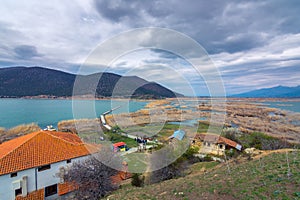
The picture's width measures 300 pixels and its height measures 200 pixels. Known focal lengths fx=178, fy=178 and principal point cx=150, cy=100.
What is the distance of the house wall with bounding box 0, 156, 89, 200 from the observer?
8.18 metres

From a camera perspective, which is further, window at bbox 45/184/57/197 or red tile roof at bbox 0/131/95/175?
window at bbox 45/184/57/197

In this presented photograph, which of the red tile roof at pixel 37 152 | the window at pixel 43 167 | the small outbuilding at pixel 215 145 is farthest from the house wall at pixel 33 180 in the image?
the small outbuilding at pixel 215 145

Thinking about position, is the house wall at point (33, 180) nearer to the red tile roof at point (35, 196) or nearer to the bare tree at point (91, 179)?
the red tile roof at point (35, 196)

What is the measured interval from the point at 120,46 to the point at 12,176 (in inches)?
312

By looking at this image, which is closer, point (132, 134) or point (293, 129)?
point (132, 134)

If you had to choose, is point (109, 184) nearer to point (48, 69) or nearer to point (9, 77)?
point (9, 77)

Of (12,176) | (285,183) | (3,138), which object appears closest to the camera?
(285,183)

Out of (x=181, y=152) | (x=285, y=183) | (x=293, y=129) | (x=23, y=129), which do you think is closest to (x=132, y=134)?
(x=181, y=152)

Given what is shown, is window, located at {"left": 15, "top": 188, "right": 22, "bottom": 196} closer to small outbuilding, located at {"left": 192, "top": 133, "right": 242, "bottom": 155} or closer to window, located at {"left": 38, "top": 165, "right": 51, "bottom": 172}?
window, located at {"left": 38, "top": 165, "right": 51, "bottom": 172}

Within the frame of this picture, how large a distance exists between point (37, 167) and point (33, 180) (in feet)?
2.12

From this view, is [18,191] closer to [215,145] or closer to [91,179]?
[91,179]

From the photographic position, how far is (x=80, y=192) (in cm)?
878

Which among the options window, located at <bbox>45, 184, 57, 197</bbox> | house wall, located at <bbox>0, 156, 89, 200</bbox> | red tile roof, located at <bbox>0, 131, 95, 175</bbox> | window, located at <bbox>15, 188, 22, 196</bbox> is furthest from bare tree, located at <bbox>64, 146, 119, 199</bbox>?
window, located at <bbox>15, 188, 22, 196</bbox>

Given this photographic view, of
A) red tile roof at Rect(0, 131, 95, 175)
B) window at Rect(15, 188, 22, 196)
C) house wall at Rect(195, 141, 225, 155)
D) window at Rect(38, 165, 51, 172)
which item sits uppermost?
red tile roof at Rect(0, 131, 95, 175)
